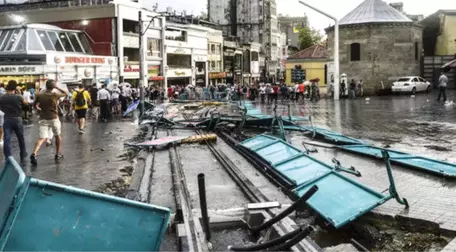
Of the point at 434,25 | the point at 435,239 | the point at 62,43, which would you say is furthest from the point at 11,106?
the point at 434,25

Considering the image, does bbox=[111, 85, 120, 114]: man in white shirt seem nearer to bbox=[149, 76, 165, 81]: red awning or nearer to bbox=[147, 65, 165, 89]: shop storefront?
bbox=[147, 65, 165, 89]: shop storefront

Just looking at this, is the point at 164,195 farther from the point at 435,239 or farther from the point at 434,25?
the point at 434,25

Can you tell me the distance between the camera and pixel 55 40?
3616 centimetres

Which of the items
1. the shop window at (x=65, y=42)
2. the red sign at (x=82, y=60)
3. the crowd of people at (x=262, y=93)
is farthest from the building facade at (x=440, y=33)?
the shop window at (x=65, y=42)

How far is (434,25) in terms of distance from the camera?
50.7 m

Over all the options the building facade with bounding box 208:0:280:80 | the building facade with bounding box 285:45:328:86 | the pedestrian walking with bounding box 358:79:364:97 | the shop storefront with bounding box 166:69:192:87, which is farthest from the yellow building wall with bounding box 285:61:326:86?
the building facade with bounding box 208:0:280:80

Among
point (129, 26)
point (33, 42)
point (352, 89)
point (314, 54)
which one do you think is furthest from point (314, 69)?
point (33, 42)

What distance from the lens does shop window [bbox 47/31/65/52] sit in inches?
1407

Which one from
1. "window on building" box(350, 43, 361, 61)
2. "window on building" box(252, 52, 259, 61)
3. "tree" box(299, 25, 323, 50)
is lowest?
"window on building" box(350, 43, 361, 61)

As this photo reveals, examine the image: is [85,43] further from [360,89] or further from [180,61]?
[360,89]

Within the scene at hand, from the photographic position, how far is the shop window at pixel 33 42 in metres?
33.2

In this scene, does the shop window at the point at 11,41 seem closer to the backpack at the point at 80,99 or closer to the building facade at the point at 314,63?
the backpack at the point at 80,99

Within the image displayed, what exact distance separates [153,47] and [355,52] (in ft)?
61.7

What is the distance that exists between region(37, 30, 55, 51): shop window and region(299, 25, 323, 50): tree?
75985 mm
